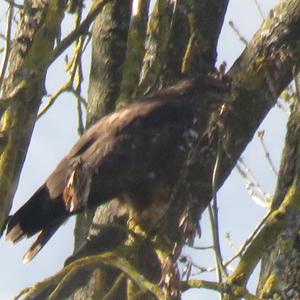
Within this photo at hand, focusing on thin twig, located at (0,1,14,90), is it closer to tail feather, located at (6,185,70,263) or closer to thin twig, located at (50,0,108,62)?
thin twig, located at (50,0,108,62)

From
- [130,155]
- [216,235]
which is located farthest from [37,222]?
[216,235]

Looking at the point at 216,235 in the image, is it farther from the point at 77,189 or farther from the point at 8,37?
the point at 8,37

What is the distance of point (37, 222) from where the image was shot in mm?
6691

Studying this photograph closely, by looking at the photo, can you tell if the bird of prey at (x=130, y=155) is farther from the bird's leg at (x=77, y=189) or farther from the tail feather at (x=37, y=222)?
the bird's leg at (x=77, y=189)

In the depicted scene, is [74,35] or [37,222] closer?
[74,35]

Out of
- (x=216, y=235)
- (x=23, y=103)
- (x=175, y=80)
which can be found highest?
(x=175, y=80)

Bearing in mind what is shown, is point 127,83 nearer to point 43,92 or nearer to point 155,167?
point 155,167

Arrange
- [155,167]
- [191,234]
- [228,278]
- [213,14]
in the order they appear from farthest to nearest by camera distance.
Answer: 1. [213,14]
2. [155,167]
3. [191,234]
4. [228,278]

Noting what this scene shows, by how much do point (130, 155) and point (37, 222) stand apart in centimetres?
69

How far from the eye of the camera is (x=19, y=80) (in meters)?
5.36

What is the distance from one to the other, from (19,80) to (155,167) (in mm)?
1872

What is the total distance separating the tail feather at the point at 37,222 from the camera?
6.66 m

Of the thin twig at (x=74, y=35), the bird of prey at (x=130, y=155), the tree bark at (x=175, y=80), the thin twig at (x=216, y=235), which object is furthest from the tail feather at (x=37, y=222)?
the thin twig at (x=216, y=235)

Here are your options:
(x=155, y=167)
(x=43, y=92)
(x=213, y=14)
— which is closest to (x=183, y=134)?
(x=155, y=167)
